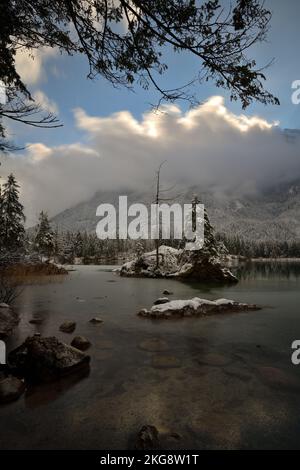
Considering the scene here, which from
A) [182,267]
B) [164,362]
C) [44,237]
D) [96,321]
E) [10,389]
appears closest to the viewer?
[10,389]

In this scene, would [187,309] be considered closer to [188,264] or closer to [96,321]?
[96,321]

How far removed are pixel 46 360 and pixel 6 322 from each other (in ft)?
13.0

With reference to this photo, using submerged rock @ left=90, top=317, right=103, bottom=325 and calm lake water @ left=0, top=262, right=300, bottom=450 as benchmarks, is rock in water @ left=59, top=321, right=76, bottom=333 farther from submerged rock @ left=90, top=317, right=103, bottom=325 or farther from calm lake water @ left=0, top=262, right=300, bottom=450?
submerged rock @ left=90, top=317, right=103, bottom=325

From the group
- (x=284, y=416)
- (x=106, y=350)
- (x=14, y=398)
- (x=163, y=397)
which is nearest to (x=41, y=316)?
(x=106, y=350)

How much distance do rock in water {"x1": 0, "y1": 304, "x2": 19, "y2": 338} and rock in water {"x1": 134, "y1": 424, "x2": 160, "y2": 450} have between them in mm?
5707

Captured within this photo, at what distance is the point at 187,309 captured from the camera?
1053 centimetres

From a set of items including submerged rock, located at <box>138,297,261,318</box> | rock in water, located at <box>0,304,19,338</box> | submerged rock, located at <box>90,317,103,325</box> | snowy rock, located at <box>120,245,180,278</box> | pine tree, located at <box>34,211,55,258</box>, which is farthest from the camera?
pine tree, located at <box>34,211,55,258</box>

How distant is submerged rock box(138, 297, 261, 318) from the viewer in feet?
33.7

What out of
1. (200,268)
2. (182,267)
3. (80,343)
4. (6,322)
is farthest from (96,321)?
(182,267)

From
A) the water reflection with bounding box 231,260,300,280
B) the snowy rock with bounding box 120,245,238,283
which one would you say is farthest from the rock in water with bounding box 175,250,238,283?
the water reflection with bounding box 231,260,300,280

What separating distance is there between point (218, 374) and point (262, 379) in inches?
31.4

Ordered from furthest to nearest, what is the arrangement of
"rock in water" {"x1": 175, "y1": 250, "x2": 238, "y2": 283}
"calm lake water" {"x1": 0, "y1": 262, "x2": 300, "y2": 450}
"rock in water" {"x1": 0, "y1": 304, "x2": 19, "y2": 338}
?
"rock in water" {"x1": 175, "y1": 250, "x2": 238, "y2": 283} → "rock in water" {"x1": 0, "y1": 304, "x2": 19, "y2": 338} → "calm lake water" {"x1": 0, "y1": 262, "x2": 300, "y2": 450}

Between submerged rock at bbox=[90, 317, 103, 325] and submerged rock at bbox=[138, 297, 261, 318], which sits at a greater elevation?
submerged rock at bbox=[138, 297, 261, 318]

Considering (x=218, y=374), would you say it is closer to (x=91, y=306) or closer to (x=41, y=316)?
(x=41, y=316)
